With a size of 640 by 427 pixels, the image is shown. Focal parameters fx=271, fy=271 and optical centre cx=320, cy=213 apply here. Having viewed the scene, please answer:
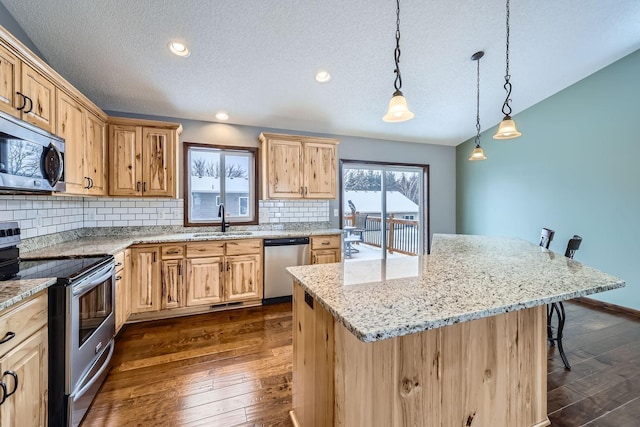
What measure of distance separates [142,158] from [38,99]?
120cm

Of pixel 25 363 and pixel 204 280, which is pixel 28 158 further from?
pixel 204 280

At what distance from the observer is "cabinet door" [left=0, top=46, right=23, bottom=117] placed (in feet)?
5.20

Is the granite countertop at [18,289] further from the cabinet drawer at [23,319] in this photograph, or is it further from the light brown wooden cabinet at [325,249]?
the light brown wooden cabinet at [325,249]

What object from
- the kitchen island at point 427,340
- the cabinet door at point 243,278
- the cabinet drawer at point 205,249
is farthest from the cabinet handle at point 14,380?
the cabinet door at point 243,278

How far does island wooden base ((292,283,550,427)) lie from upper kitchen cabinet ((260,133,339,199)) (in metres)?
2.39

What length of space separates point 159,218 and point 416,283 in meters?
3.35

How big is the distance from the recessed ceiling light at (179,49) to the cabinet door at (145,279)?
78.3 inches

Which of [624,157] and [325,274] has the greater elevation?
[624,157]

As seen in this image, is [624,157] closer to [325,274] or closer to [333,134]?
[333,134]

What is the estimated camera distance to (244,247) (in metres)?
3.32

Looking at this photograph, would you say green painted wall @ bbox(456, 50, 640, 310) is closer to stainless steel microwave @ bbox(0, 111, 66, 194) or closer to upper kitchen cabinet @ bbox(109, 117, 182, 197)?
upper kitchen cabinet @ bbox(109, 117, 182, 197)

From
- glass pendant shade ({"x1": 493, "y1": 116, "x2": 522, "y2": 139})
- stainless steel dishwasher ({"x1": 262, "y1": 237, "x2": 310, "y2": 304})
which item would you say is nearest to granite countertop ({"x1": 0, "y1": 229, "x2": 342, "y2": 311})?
stainless steel dishwasher ({"x1": 262, "y1": 237, "x2": 310, "y2": 304})

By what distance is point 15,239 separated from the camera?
72.4 inches

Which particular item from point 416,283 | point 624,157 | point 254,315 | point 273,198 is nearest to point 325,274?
point 416,283
